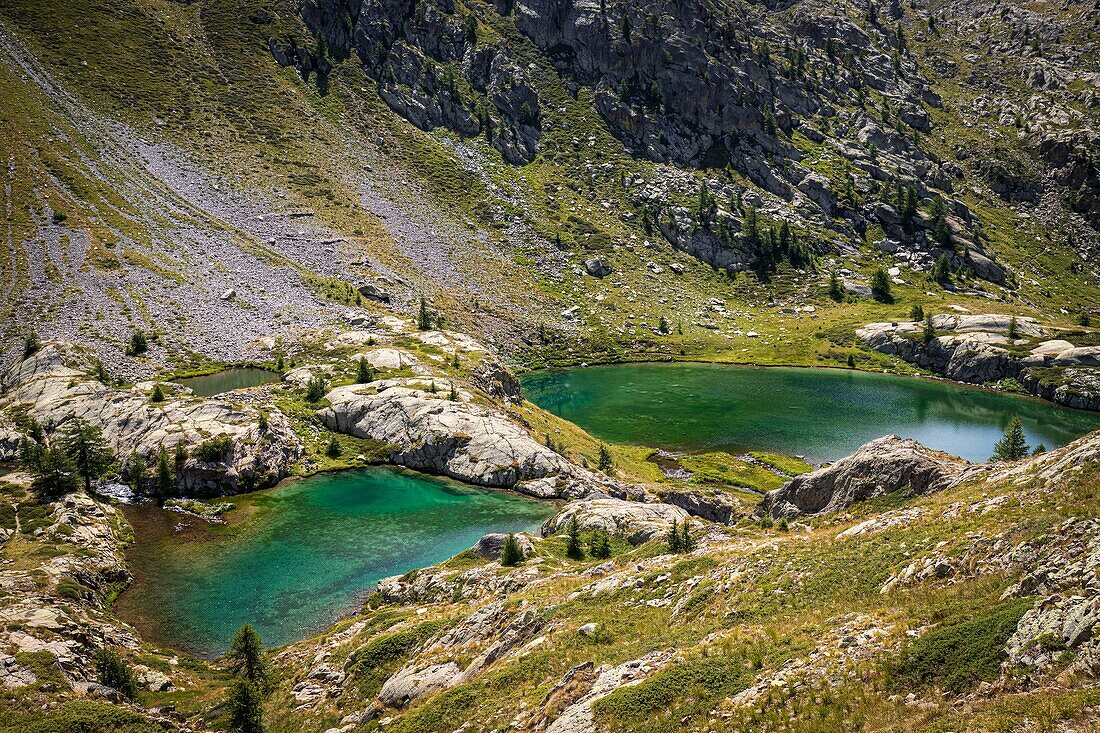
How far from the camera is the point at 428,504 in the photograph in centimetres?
7500

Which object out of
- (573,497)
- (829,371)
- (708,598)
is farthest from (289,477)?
(829,371)

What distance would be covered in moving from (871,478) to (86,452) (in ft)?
253

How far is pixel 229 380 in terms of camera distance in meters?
104

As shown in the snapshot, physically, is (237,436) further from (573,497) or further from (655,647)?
(655,647)

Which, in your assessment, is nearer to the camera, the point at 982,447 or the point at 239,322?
the point at 982,447

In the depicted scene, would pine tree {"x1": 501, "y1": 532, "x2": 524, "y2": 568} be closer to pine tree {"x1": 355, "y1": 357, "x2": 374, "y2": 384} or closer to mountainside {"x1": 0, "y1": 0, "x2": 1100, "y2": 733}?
mountainside {"x1": 0, "y1": 0, "x2": 1100, "y2": 733}

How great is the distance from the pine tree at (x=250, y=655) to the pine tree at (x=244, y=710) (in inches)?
252

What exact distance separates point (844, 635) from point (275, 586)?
50.1 meters

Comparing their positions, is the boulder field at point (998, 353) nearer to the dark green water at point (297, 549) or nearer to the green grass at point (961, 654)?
the dark green water at point (297, 549)

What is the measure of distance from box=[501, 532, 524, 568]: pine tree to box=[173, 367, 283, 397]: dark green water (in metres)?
68.9

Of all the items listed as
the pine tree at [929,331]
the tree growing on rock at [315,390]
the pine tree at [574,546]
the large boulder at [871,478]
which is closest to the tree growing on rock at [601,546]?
the pine tree at [574,546]

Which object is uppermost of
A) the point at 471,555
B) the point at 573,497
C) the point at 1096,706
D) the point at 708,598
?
the point at 1096,706

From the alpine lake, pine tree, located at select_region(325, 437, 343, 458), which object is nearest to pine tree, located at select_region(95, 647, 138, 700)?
the alpine lake

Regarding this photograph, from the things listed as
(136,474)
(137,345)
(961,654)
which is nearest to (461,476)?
(136,474)
